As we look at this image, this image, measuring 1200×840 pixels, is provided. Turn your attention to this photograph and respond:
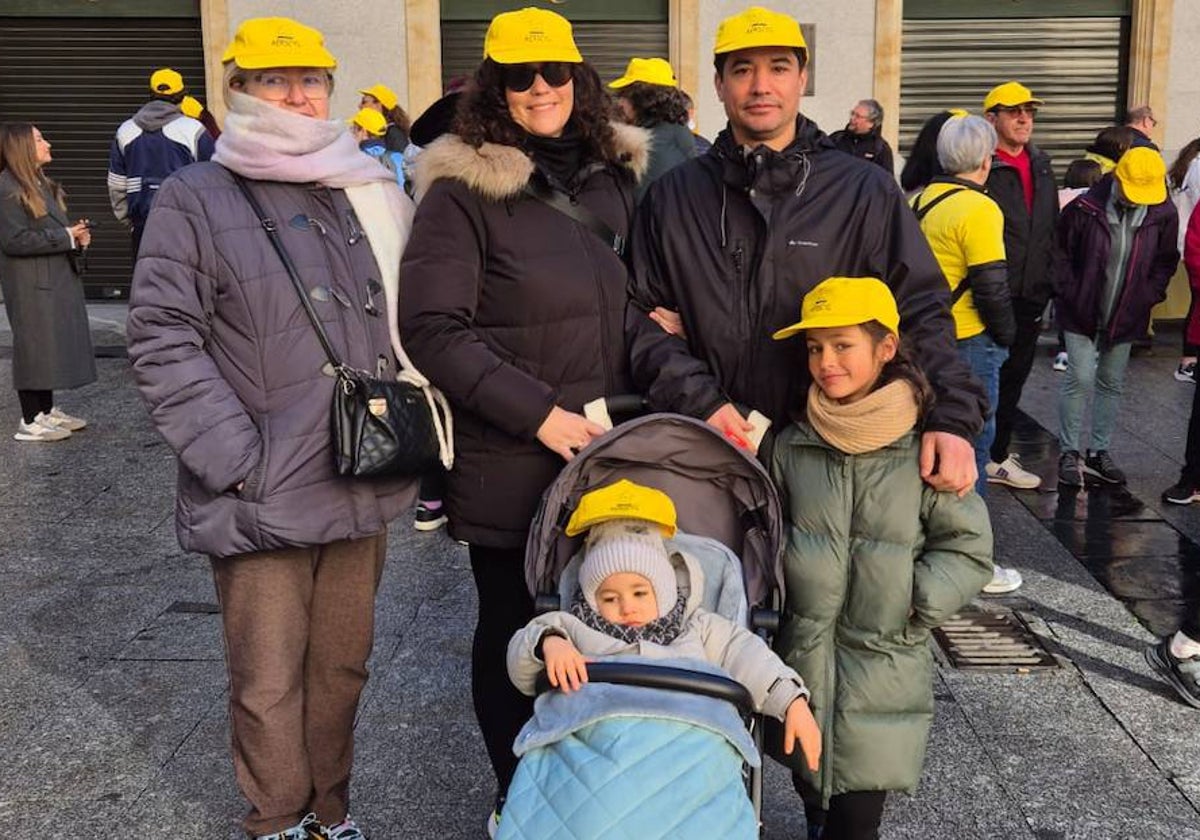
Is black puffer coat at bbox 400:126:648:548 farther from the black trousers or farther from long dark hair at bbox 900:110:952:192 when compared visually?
the black trousers

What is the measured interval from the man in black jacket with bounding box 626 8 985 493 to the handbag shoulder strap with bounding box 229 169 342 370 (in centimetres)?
81

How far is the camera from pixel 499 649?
11.7 feet

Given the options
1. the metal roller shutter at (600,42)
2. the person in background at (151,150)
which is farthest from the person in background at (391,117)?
the metal roller shutter at (600,42)

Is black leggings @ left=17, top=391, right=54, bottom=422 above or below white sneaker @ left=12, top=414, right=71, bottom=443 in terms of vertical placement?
above

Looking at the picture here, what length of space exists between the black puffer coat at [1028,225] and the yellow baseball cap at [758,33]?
3.78 meters

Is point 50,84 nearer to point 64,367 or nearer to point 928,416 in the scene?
point 64,367

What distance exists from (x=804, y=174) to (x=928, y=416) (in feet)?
2.27

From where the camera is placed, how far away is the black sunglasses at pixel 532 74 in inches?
127

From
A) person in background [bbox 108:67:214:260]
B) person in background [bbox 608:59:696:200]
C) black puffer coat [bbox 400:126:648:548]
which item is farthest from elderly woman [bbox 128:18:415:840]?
person in background [bbox 108:67:214:260]

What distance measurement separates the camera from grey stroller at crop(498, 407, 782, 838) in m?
2.49

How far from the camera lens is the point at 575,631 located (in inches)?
114

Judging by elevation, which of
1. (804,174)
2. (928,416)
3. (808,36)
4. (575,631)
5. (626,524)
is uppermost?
(808,36)

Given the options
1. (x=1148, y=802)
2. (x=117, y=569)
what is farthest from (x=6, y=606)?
(x=1148, y=802)

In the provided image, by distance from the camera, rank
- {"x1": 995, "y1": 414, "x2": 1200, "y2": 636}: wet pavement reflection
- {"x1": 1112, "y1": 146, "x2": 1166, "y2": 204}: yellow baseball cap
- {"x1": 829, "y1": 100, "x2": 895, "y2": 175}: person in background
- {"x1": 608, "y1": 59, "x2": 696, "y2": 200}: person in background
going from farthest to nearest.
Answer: {"x1": 829, "y1": 100, "x2": 895, "y2": 175}: person in background < {"x1": 1112, "y1": 146, "x2": 1166, "y2": 204}: yellow baseball cap < {"x1": 608, "y1": 59, "x2": 696, "y2": 200}: person in background < {"x1": 995, "y1": 414, "x2": 1200, "y2": 636}: wet pavement reflection
